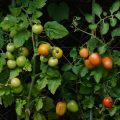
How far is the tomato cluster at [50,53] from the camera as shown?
2609 millimetres

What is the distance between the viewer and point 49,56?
2676mm

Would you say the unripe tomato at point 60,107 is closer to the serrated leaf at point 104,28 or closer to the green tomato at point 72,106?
the green tomato at point 72,106

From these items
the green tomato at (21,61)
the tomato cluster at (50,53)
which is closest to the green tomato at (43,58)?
the tomato cluster at (50,53)

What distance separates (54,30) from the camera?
2.68 m

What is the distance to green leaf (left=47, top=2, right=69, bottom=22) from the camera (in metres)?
2.84

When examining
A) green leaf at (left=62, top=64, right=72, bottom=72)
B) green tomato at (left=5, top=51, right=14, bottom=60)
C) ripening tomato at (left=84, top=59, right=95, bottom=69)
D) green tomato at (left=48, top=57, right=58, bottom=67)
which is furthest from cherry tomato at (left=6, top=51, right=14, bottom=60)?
ripening tomato at (left=84, top=59, right=95, bottom=69)

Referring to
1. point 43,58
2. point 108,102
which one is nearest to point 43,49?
point 43,58

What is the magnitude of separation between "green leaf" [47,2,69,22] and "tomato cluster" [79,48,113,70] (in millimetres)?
311

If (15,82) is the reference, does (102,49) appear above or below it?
above

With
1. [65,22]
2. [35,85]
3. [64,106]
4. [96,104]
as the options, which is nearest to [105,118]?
[96,104]

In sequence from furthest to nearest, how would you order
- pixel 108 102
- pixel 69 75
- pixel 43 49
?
pixel 69 75, pixel 108 102, pixel 43 49

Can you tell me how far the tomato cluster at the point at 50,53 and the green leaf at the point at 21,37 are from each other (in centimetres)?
10

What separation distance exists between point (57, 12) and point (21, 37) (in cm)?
33

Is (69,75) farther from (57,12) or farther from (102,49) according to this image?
(57,12)
